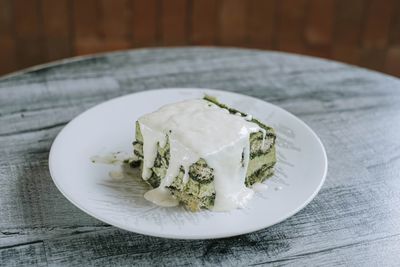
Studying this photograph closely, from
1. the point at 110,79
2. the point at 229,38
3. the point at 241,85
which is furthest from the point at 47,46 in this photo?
the point at 241,85

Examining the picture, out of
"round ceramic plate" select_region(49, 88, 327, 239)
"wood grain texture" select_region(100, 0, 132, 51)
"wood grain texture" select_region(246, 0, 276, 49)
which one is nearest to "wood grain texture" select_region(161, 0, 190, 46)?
"wood grain texture" select_region(100, 0, 132, 51)

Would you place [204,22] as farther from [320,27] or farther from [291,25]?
[320,27]

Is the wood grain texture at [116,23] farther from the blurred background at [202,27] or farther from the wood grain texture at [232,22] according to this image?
the wood grain texture at [232,22]

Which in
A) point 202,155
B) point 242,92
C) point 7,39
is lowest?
point 7,39

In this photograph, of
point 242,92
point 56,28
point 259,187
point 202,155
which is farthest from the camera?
point 56,28

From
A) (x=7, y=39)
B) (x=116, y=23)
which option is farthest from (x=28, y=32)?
(x=116, y=23)

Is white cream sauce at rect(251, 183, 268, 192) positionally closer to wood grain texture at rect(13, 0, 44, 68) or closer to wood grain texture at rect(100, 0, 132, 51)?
wood grain texture at rect(100, 0, 132, 51)

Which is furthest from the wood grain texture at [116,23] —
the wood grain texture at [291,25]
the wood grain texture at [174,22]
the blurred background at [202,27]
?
the wood grain texture at [291,25]

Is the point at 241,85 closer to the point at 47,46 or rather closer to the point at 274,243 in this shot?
the point at 274,243
